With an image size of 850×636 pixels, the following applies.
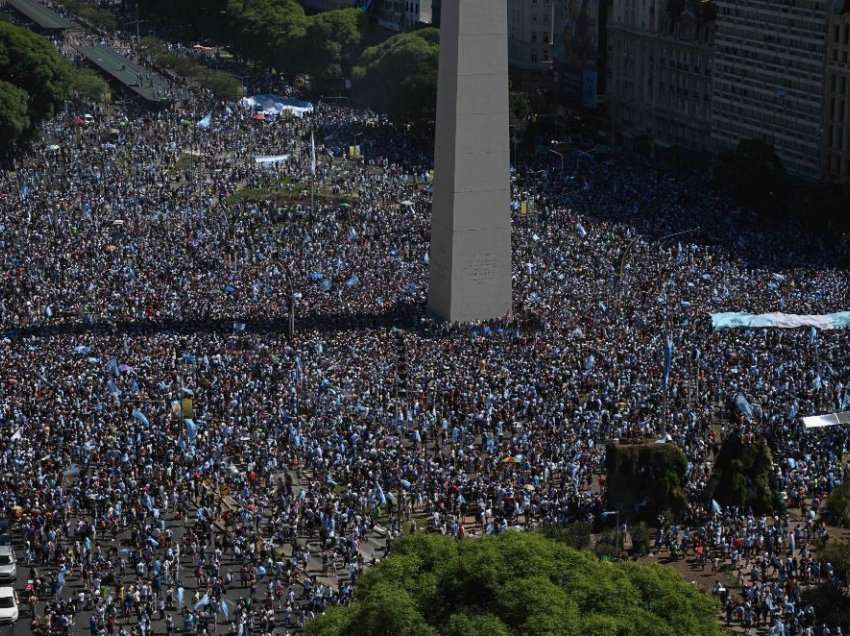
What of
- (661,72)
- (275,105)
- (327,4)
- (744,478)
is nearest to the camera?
(744,478)

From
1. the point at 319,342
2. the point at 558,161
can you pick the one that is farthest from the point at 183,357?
the point at 558,161

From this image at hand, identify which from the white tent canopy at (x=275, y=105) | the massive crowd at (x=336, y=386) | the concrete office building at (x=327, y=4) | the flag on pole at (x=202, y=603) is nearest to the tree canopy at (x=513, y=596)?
the flag on pole at (x=202, y=603)

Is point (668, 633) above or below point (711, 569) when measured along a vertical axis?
above

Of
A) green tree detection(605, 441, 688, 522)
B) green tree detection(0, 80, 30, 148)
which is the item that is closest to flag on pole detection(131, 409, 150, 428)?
green tree detection(605, 441, 688, 522)

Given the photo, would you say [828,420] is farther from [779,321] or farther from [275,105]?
[275,105]

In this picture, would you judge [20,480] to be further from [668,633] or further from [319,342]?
[668,633]

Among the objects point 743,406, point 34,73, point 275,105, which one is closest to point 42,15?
point 275,105

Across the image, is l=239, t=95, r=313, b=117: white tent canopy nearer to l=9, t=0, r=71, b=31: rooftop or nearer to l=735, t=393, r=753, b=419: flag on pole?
l=9, t=0, r=71, b=31: rooftop
